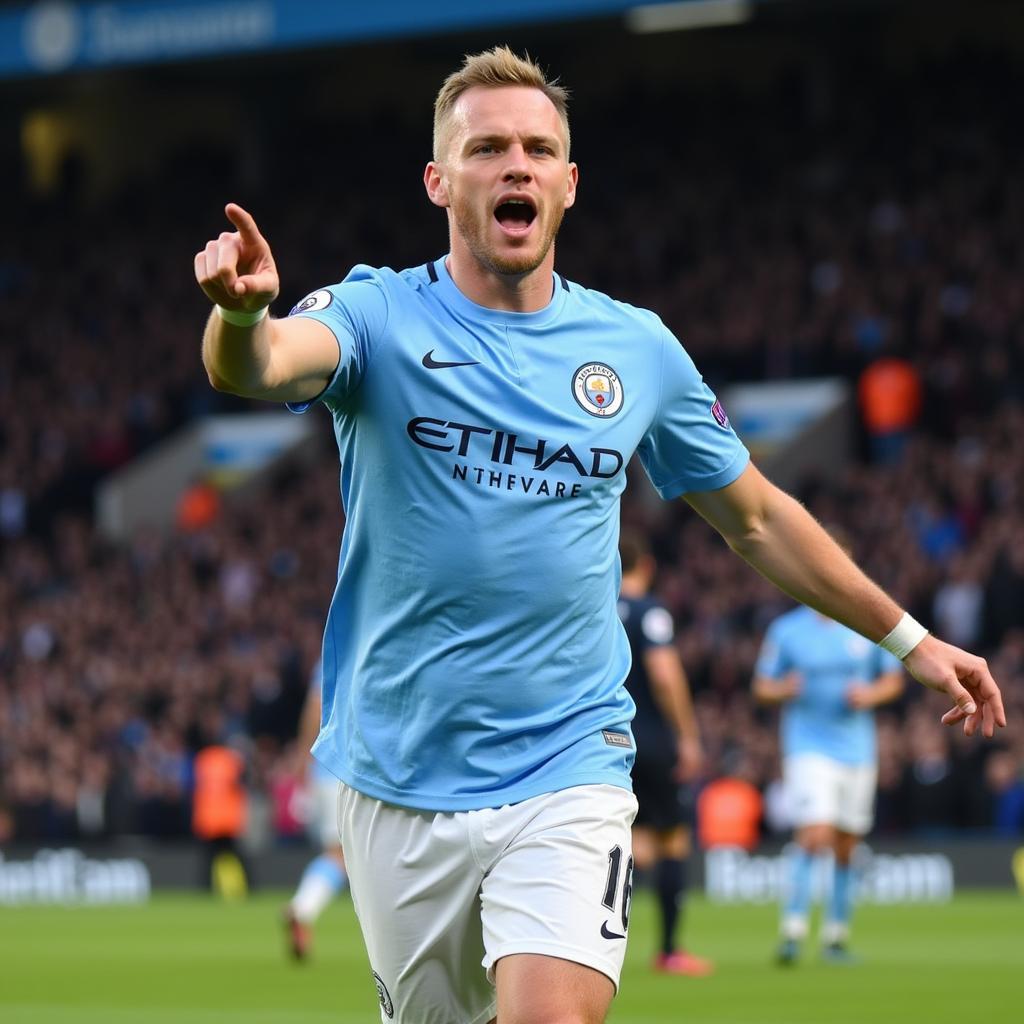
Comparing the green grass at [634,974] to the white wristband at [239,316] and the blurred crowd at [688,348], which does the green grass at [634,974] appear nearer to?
the blurred crowd at [688,348]

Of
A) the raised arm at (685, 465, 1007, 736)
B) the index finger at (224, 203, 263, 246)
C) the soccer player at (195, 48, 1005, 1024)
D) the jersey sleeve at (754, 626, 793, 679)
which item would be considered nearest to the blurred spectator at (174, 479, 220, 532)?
the jersey sleeve at (754, 626, 793, 679)

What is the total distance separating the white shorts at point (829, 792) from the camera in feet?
43.2

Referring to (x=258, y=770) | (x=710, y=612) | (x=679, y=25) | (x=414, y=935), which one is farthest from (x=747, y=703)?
(x=414, y=935)

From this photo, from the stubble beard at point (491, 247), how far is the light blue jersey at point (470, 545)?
0.12 metres

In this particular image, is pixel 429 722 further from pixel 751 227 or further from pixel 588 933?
pixel 751 227

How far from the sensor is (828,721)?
13523 millimetres

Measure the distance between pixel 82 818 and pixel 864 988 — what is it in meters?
15.0

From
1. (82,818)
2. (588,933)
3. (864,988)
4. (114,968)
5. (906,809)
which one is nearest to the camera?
(588,933)

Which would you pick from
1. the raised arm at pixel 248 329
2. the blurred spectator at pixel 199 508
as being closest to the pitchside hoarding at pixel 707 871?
the blurred spectator at pixel 199 508

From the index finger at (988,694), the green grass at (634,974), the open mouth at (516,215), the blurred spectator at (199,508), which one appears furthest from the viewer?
the blurred spectator at (199,508)

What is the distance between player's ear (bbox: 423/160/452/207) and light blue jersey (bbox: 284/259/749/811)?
20 cm

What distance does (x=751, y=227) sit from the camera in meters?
29.6

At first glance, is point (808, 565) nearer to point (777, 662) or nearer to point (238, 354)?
point (238, 354)

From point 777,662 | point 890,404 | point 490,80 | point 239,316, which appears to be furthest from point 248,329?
point 890,404
